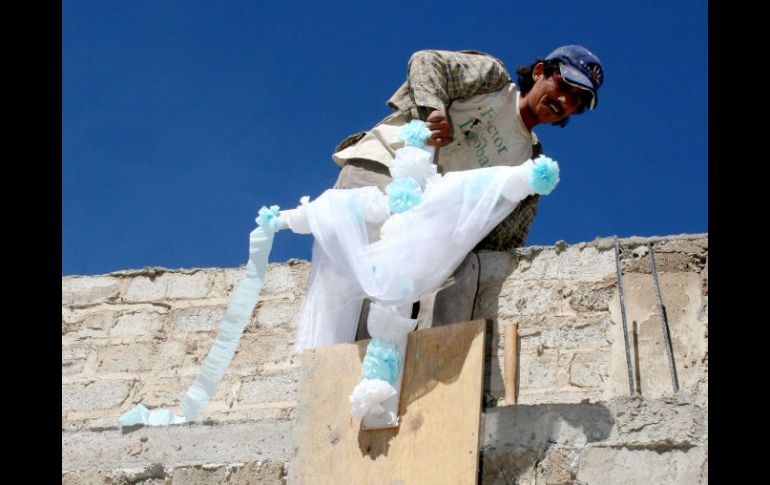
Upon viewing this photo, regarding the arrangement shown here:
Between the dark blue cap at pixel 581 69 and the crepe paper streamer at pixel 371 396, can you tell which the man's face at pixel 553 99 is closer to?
the dark blue cap at pixel 581 69

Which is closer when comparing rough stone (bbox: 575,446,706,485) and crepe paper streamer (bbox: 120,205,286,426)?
rough stone (bbox: 575,446,706,485)

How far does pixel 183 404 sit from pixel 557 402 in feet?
4.83

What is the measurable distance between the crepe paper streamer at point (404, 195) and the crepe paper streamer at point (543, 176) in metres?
0.42

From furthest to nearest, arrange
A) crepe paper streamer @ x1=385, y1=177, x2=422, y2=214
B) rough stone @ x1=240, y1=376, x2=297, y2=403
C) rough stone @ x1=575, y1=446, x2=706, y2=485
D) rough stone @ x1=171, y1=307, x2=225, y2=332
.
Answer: rough stone @ x1=171, y1=307, x2=225, y2=332
rough stone @ x1=240, y1=376, x2=297, y2=403
crepe paper streamer @ x1=385, y1=177, x2=422, y2=214
rough stone @ x1=575, y1=446, x2=706, y2=485

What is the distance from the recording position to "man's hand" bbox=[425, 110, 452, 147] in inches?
165

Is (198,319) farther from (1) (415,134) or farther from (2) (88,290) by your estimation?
(1) (415,134)

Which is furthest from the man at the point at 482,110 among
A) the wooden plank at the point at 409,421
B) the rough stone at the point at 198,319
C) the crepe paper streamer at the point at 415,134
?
the rough stone at the point at 198,319

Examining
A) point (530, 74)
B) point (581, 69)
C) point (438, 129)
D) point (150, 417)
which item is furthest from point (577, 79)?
point (150, 417)

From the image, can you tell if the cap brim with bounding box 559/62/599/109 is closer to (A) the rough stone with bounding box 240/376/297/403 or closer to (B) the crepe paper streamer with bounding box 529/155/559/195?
(B) the crepe paper streamer with bounding box 529/155/559/195

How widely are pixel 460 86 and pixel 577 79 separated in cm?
46

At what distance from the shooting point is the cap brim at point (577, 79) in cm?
440

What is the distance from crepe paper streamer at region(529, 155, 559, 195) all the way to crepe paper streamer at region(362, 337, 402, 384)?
73cm

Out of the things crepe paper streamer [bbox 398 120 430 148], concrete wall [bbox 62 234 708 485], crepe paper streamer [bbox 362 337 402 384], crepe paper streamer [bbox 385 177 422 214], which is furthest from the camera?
crepe paper streamer [bbox 398 120 430 148]

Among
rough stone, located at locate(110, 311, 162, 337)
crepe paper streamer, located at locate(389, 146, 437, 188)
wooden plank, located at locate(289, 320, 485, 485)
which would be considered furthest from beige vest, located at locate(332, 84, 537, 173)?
rough stone, located at locate(110, 311, 162, 337)
